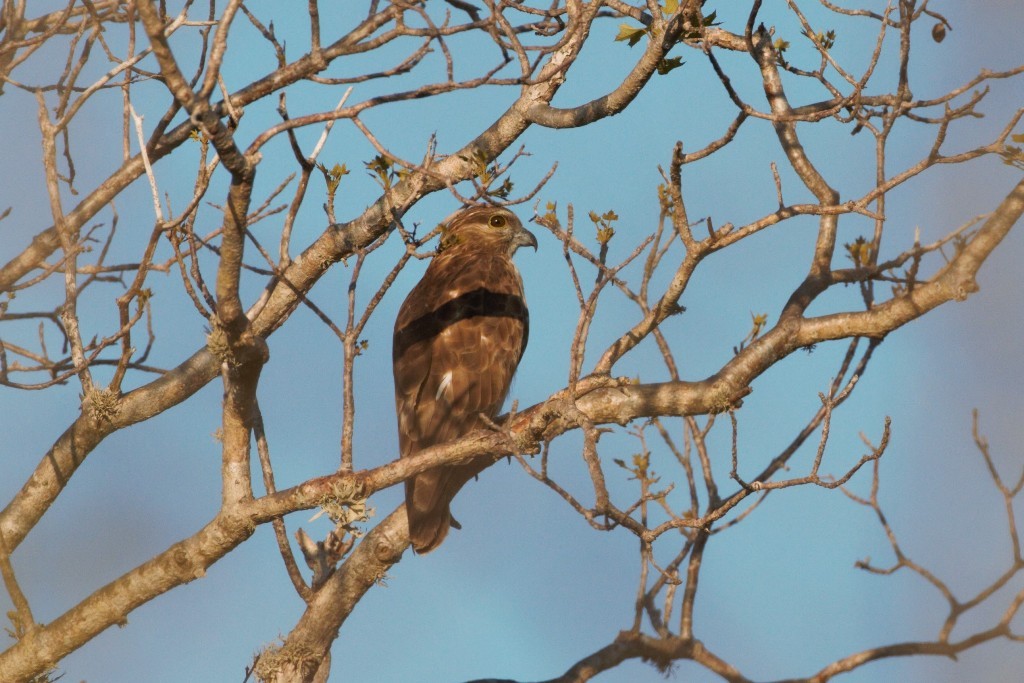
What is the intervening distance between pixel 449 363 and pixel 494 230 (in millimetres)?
2049

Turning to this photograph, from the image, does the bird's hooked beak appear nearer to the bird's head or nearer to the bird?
the bird's head

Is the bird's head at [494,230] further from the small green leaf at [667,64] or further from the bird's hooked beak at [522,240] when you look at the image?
the small green leaf at [667,64]

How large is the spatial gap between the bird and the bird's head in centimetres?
65

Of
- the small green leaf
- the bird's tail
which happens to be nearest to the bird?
the bird's tail

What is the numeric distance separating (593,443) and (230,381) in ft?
6.10

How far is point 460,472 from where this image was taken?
21.6 feet

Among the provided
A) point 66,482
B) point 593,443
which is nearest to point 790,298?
point 593,443

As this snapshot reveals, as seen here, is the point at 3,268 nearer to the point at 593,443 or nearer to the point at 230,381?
the point at 230,381

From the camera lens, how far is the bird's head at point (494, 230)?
873 cm

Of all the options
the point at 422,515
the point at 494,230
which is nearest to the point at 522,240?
the point at 494,230

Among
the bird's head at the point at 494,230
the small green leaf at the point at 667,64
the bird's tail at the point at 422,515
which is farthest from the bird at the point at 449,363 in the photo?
the small green leaf at the point at 667,64

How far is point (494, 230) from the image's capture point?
8797mm

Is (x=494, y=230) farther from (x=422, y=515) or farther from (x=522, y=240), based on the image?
(x=422, y=515)

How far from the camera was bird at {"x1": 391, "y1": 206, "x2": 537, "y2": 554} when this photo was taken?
251 inches
